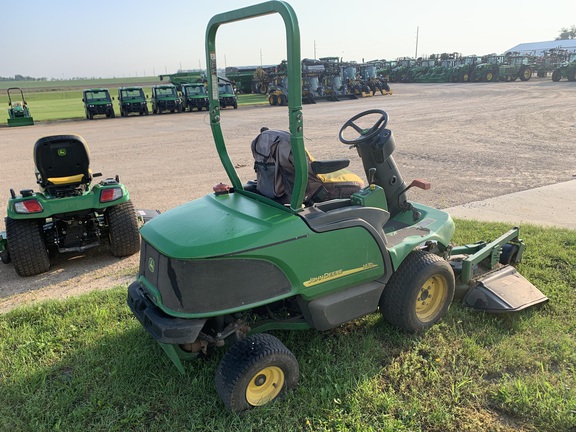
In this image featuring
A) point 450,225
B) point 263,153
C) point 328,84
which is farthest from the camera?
point 328,84

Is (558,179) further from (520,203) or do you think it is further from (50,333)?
(50,333)

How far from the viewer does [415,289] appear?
122 inches

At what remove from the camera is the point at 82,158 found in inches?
191

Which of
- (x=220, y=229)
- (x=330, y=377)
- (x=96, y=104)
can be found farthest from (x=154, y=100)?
(x=330, y=377)

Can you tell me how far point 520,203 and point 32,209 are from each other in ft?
19.4

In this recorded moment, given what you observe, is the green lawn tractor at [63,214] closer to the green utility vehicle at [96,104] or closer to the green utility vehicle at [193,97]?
the green utility vehicle at [96,104]

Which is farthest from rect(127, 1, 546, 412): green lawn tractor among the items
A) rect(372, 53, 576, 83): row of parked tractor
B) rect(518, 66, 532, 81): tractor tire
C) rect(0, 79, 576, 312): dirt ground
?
rect(518, 66, 532, 81): tractor tire

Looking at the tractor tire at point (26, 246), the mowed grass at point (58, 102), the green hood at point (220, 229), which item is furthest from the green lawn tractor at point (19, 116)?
the green hood at point (220, 229)

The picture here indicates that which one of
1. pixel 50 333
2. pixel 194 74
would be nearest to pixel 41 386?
pixel 50 333

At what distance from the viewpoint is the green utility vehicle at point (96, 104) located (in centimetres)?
1953

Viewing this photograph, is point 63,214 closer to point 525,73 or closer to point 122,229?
point 122,229

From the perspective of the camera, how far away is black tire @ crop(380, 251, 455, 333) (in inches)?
122

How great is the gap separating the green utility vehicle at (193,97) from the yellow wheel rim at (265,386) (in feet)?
68.1

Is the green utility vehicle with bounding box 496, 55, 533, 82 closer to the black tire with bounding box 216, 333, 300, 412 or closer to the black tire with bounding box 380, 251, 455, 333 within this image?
the black tire with bounding box 380, 251, 455, 333
